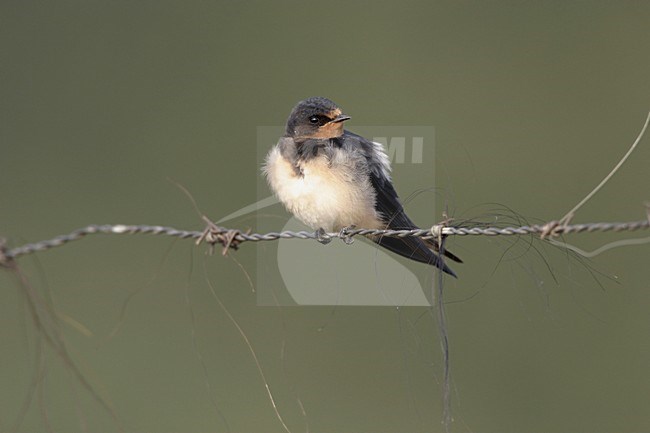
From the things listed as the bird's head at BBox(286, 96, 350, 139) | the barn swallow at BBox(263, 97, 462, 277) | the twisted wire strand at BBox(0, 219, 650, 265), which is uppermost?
the bird's head at BBox(286, 96, 350, 139)

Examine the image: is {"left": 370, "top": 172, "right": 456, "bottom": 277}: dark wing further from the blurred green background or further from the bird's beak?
the blurred green background

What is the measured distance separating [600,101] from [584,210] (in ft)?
4.65

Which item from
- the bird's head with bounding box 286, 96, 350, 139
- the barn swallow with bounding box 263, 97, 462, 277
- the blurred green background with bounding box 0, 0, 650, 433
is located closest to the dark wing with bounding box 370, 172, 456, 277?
the barn swallow with bounding box 263, 97, 462, 277

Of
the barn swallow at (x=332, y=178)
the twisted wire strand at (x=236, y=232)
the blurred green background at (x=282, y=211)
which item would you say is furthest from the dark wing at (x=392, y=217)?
the twisted wire strand at (x=236, y=232)

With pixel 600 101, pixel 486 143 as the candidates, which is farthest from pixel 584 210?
pixel 600 101

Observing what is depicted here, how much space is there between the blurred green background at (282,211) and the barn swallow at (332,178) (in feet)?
1.33

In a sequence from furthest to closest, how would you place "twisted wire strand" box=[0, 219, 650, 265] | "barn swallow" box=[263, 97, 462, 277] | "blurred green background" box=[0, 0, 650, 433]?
"blurred green background" box=[0, 0, 650, 433] → "barn swallow" box=[263, 97, 462, 277] → "twisted wire strand" box=[0, 219, 650, 265]

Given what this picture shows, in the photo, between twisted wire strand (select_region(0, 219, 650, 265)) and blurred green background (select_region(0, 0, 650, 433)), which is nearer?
twisted wire strand (select_region(0, 219, 650, 265))

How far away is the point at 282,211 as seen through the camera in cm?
330

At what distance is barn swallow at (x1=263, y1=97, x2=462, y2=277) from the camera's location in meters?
2.87

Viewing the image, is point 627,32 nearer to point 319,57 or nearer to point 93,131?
point 319,57

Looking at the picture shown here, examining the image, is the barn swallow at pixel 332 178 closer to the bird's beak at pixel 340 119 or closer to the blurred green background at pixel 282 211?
the bird's beak at pixel 340 119

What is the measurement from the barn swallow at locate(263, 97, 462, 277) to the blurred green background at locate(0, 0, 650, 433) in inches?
16.0

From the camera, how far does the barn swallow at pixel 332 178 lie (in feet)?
9.41
